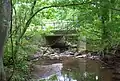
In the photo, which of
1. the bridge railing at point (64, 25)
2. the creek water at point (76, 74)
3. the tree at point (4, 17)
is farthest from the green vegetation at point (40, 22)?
the creek water at point (76, 74)

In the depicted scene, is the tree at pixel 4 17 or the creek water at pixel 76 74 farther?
the creek water at pixel 76 74

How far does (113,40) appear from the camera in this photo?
14.3 meters

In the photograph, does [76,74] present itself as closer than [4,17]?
No

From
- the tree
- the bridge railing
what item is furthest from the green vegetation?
the tree

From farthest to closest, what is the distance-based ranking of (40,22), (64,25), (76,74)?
1. (64,25)
2. (76,74)
3. (40,22)

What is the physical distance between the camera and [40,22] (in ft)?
39.7

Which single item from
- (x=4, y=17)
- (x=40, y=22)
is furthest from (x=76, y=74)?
(x=4, y=17)

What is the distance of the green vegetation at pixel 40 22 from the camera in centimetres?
874

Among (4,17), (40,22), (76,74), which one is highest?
(4,17)

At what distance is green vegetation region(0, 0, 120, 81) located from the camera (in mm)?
8742

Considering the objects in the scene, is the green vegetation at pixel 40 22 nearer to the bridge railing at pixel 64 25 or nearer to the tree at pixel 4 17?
the bridge railing at pixel 64 25

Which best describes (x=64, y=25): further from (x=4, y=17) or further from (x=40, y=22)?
(x=4, y=17)

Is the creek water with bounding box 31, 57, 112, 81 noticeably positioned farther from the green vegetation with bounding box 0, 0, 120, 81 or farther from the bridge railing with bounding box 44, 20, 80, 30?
the bridge railing with bounding box 44, 20, 80, 30

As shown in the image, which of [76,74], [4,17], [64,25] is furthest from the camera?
[64,25]
